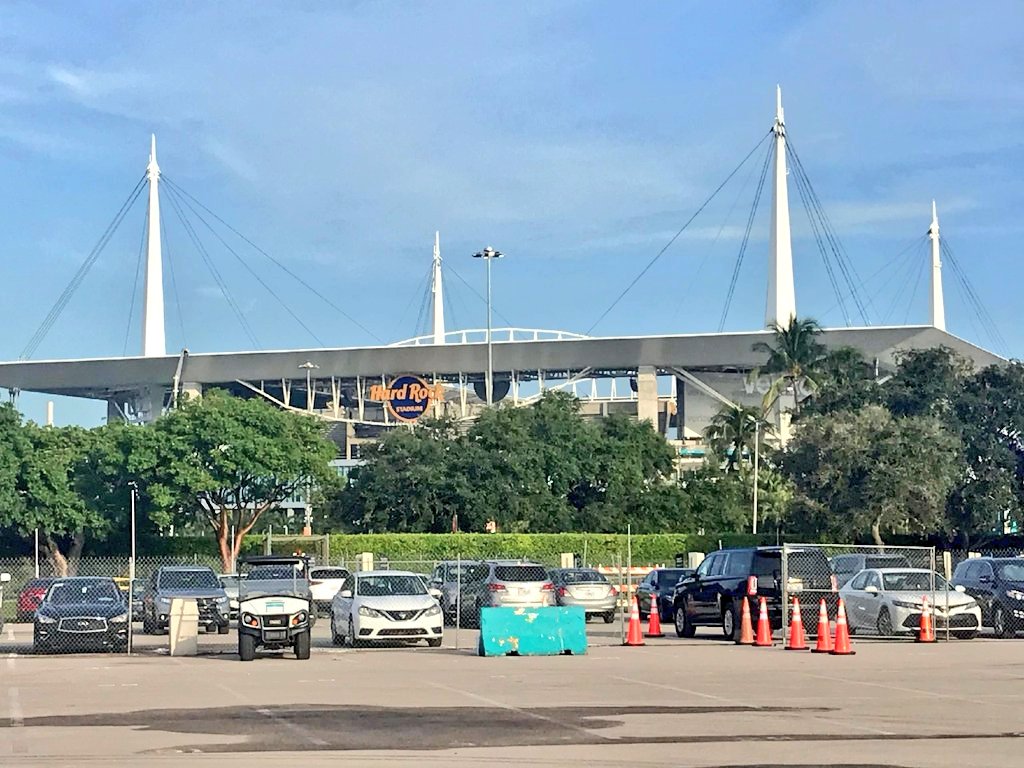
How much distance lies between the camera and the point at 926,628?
3064cm

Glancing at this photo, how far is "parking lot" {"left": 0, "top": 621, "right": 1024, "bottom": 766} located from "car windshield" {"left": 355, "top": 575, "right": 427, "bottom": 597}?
3.49 metres

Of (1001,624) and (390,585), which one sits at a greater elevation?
(390,585)

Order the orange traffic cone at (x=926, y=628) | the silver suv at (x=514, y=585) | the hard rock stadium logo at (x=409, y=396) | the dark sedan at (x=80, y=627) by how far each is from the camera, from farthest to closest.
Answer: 1. the hard rock stadium logo at (x=409, y=396)
2. the silver suv at (x=514, y=585)
3. the orange traffic cone at (x=926, y=628)
4. the dark sedan at (x=80, y=627)

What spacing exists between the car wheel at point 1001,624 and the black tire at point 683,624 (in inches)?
239

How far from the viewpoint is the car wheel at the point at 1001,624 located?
32.8 metres

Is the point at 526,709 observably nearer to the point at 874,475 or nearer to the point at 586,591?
the point at 586,591

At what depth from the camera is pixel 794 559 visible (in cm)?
3130

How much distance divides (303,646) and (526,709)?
34.5 feet

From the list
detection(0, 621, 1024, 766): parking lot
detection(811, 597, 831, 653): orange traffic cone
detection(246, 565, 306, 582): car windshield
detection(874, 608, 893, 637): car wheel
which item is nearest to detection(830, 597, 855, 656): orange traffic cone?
detection(0, 621, 1024, 766): parking lot

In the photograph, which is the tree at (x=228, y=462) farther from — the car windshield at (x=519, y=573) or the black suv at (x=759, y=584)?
the black suv at (x=759, y=584)

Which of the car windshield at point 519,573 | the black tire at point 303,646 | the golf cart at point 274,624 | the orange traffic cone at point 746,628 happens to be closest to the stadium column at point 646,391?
the car windshield at point 519,573

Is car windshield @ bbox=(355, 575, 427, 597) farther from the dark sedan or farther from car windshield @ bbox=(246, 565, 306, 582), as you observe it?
car windshield @ bbox=(246, 565, 306, 582)

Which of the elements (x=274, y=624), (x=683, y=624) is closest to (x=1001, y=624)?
(x=683, y=624)

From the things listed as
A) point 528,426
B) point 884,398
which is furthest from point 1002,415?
point 528,426
